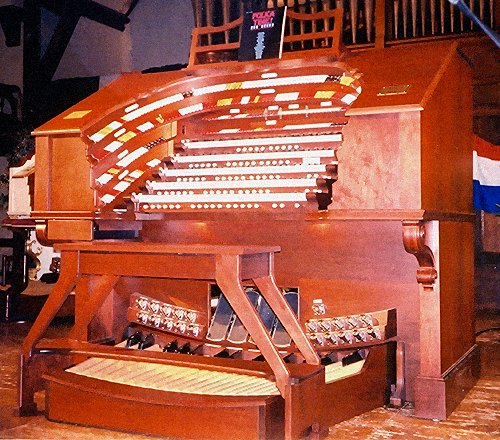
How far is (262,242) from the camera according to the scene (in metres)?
2.83

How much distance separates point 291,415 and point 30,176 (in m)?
3.01

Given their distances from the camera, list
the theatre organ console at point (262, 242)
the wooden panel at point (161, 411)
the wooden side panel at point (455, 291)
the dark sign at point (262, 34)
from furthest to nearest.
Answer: the dark sign at point (262, 34) < the wooden side panel at point (455, 291) < the theatre organ console at point (262, 242) < the wooden panel at point (161, 411)

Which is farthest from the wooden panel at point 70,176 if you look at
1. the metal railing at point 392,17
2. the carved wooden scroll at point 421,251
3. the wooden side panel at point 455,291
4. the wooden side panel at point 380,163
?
the metal railing at point 392,17

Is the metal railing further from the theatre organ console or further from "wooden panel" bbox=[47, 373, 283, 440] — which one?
"wooden panel" bbox=[47, 373, 283, 440]

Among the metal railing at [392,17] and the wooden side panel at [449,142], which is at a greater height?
the metal railing at [392,17]

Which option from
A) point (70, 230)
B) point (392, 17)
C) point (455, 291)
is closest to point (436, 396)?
point (455, 291)

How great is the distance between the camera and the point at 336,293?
271 centimetres

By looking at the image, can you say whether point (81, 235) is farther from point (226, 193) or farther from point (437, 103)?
point (437, 103)

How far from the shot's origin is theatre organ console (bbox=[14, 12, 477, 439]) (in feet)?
6.95

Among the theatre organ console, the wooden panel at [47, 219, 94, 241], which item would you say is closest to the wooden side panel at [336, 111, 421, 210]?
the theatre organ console

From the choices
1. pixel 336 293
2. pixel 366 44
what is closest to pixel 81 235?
pixel 336 293

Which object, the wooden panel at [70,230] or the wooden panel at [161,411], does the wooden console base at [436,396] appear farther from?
the wooden panel at [70,230]

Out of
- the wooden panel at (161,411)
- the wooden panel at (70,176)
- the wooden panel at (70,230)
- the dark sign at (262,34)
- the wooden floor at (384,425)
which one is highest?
the dark sign at (262,34)

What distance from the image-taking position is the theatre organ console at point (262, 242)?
6.95ft
